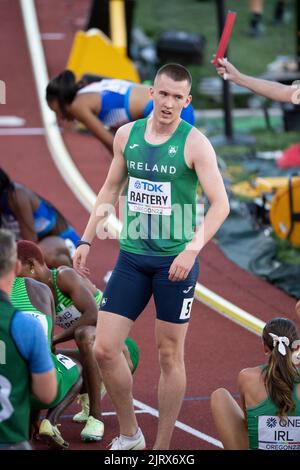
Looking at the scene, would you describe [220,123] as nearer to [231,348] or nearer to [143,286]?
[231,348]

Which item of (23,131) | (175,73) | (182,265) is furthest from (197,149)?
(23,131)

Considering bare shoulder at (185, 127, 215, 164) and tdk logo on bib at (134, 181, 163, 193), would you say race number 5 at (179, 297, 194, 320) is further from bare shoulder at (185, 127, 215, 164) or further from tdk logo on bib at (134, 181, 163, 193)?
bare shoulder at (185, 127, 215, 164)

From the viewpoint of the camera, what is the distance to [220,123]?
56.3 feet

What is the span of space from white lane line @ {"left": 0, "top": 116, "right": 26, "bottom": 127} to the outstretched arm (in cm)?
979

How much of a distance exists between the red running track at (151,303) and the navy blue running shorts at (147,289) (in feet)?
3.34

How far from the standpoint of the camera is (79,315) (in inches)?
287

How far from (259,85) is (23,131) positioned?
9562 mm

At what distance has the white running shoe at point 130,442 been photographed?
660 centimetres

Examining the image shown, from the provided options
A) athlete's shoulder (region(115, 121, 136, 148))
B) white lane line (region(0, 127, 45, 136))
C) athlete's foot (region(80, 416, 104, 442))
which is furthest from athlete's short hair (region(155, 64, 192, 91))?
white lane line (region(0, 127, 45, 136))

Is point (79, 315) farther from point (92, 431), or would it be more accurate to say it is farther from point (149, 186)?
point (149, 186)

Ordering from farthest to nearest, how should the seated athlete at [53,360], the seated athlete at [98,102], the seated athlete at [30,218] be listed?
the seated athlete at [98,102] < the seated athlete at [30,218] < the seated athlete at [53,360]

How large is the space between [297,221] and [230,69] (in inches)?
172

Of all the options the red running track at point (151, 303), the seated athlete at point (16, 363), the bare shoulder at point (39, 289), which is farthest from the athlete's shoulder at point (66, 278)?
the seated athlete at point (16, 363)

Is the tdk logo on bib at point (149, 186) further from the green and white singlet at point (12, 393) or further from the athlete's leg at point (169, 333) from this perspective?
the green and white singlet at point (12, 393)
